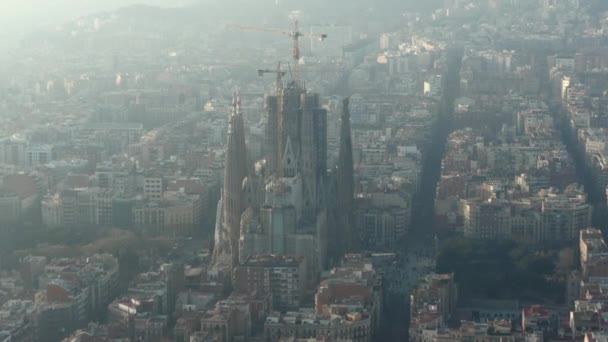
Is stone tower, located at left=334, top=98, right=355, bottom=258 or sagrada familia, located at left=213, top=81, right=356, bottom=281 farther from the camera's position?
stone tower, located at left=334, top=98, right=355, bottom=258

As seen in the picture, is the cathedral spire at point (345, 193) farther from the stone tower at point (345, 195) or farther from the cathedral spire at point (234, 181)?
the cathedral spire at point (234, 181)

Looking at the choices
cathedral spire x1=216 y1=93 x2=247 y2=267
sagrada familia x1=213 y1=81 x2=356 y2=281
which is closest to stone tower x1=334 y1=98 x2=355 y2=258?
sagrada familia x1=213 y1=81 x2=356 y2=281

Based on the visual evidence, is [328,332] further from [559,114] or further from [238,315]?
[559,114]

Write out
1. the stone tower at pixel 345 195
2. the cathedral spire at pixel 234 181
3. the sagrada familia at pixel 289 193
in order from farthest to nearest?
the stone tower at pixel 345 195
the cathedral spire at pixel 234 181
the sagrada familia at pixel 289 193

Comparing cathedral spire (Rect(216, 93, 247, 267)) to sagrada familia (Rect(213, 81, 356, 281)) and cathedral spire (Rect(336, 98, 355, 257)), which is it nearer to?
sagrada familia (Rect(213, 81, 356, 281))

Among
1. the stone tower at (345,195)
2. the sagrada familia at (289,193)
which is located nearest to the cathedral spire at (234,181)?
the sagrada familia at (289,193)

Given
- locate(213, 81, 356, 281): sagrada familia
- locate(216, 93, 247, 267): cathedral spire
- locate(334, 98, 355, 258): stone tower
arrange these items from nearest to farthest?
locate(213, 81, 356, 281): sagrada familia, locate(216, 93, 247, 267): cathedral spire, locate(334, 98, 355, 258): stone tower

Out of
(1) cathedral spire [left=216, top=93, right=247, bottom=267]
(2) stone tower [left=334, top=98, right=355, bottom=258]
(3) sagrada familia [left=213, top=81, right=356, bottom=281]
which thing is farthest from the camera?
(2) stone tower [left=334, top=98, right=355, bottom=258]

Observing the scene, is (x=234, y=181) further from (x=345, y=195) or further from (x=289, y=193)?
(x=345, y=195)
